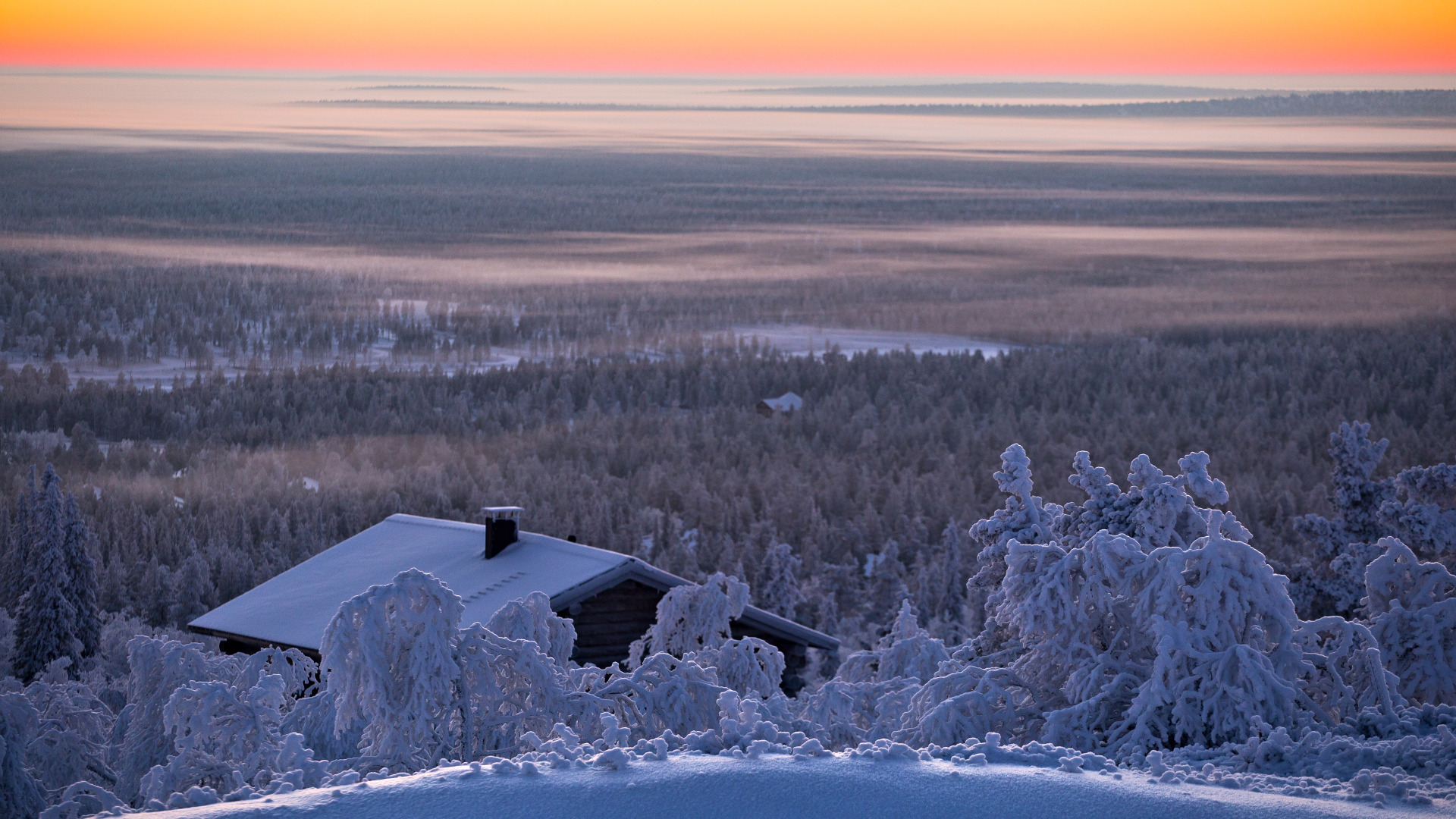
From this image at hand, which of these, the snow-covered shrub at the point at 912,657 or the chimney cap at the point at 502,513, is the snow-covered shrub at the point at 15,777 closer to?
the snow-covered shrub at the point at 912,657

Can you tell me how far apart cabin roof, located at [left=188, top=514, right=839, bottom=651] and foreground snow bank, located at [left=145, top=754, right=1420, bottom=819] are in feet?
50.7

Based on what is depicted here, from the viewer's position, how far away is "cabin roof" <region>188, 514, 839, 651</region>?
25.1 meters

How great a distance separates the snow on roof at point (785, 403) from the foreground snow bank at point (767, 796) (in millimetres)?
149865

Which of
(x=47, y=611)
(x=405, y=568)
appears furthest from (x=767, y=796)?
(x=47, y=611)

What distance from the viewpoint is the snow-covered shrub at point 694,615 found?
1869 centimetres

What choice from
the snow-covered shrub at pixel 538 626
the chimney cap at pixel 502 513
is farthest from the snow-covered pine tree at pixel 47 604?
the snow-covered shrub at pixel 538 626

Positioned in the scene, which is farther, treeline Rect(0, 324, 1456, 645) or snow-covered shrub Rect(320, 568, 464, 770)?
treeline Rect(0, 324, 1456, 645)

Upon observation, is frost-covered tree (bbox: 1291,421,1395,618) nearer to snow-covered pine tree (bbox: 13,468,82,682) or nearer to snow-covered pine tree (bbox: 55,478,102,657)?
snow-covered pine tree (bbox: 13,468,82,682)

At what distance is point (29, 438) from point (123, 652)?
126 meters

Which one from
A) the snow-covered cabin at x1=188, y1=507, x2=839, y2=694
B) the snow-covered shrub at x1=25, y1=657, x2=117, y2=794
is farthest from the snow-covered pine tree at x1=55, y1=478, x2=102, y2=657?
the snow-covered shrub at x1=25, y1=657, x2=117, y2=794

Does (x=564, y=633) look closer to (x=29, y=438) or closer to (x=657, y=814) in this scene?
(x=657, y=814)

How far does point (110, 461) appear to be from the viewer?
12419 centimetres

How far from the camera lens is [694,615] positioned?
18812 millimetres

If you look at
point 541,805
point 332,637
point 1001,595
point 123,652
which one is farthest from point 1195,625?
point 123,652
